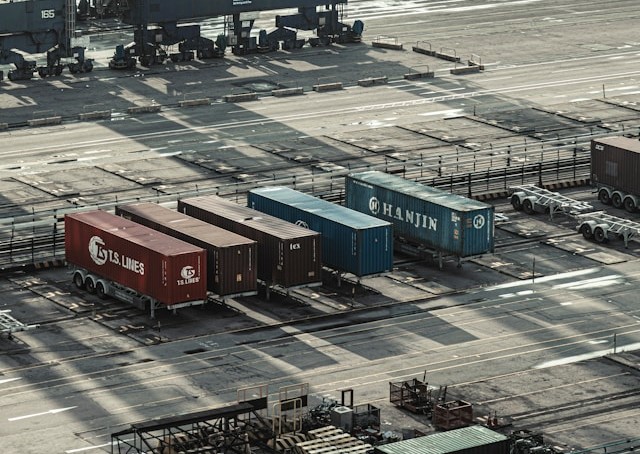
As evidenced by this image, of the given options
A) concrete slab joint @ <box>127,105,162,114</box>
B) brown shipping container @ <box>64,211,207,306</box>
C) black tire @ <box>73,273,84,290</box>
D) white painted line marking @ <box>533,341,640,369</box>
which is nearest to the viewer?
white painted line marking @ <box>533,341,640,369</box>

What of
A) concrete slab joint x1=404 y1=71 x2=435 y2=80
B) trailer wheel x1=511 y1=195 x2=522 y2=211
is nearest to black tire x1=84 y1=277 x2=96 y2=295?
trailer wheel x1=511 y1=195 x2=522 y2=211

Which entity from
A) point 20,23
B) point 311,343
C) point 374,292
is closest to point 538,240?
point 374,292

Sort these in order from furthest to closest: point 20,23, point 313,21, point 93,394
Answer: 1. point 313,21
2. point 20,23
3. point 93,394

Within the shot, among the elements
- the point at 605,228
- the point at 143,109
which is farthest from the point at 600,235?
the point at 143,109

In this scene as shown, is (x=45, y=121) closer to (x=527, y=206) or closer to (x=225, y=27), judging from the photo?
(x=225, y=27)

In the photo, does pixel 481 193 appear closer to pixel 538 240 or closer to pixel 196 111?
pixel 538 240

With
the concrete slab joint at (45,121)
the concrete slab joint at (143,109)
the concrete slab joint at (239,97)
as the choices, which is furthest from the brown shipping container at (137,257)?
the concrete slab joint at (239,97)

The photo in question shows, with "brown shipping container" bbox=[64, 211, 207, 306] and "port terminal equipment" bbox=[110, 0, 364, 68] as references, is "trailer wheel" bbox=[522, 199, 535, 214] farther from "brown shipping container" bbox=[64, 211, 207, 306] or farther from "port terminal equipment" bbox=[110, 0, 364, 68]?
"port terminal equipment" bbox=[110, 0, 364, 68]
